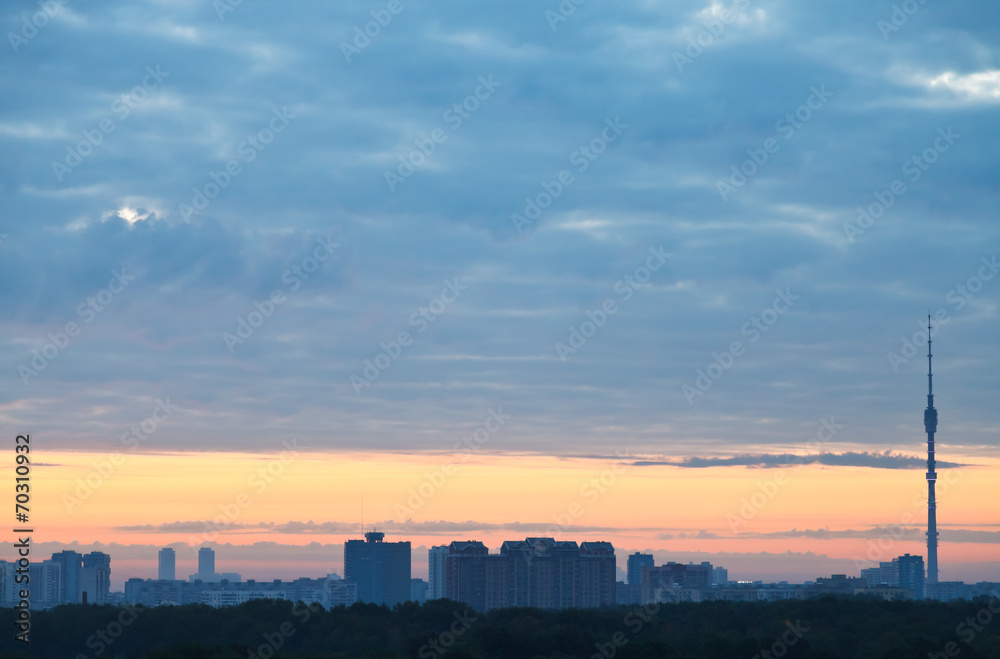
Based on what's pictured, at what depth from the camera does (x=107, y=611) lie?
10625cm

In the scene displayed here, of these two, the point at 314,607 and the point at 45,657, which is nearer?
the point at 45,657

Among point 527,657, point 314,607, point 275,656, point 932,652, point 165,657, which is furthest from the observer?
point 314,607

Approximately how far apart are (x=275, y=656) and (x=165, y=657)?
6.83 meters

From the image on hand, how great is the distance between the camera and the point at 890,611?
4434 inches

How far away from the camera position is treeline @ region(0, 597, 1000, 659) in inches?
2992

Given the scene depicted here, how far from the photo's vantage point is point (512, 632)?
83.8 metres

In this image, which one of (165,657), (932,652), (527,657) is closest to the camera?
(165,657)

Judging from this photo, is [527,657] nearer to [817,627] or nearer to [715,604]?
[817,627]

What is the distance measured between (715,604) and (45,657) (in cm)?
7396

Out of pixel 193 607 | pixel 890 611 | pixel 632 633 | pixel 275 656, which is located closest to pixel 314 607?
pixel 193 607

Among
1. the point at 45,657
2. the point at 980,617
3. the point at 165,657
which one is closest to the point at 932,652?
the point at 980,617

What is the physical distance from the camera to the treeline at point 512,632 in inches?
2992

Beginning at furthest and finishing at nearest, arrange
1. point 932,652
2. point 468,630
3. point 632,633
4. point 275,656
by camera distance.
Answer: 1. point 632,633
2. point 468,630
3. point 932,652
4. point 275,656

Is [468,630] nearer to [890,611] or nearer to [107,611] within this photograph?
[107,611]
